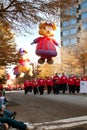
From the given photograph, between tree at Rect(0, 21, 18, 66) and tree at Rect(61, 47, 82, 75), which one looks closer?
tree at Rect(0, 21, 18, 66)

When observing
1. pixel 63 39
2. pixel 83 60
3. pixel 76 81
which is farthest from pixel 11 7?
pixel 63 39

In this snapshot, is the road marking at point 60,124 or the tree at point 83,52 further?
the tree at point 83,52

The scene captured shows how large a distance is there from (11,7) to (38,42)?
13.5 metres

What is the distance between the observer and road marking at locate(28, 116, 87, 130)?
14750 millimetres

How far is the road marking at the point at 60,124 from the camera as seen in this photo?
581 inches

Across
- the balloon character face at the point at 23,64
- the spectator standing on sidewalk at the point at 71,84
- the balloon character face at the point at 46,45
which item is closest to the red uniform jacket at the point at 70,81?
the spectator standing on sidewalk at the point at 71,84

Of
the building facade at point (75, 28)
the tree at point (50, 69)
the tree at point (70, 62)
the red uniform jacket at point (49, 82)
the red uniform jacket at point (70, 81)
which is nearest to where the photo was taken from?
the red uniform jacket at point (70, 81)

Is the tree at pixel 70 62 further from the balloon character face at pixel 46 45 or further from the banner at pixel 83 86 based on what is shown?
the balloon character face at pixel 46 45

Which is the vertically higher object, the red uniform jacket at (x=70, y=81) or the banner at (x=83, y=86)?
the red uniform jacket at (x=70, y=81)

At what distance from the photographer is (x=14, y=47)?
162ft

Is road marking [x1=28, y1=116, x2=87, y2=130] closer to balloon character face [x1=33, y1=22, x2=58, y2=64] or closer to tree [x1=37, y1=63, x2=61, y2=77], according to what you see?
balloon character face [x1=33, y1=22, x2=58, y2=64]

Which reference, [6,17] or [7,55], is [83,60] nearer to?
[7,55]

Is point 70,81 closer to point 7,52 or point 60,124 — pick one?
point 7,52

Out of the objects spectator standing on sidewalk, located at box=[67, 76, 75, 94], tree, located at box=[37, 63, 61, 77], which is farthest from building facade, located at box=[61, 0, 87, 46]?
spectator standing on sidewalk, located at box=[67, 76, 75, 94]
